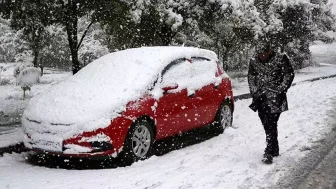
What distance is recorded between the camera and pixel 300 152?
21.6 feet

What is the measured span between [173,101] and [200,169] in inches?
62.2

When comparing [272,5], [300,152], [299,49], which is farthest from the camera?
[299,49]

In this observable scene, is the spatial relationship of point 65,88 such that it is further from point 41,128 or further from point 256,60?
point 256,60

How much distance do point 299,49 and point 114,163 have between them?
100 feet

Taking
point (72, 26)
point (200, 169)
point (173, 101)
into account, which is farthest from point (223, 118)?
point (72, 26)

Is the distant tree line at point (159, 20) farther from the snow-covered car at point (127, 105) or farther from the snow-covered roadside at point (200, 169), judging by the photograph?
the snow-covered roadside at point (200, 169)

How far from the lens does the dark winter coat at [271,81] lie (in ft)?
19.5

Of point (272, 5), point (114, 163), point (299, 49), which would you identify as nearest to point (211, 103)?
point (114, 163)

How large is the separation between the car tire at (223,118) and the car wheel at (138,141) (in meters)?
2.13

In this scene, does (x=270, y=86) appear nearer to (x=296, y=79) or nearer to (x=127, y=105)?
(x=127, y=105)

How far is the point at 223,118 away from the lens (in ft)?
27.7

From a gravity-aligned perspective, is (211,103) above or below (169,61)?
below

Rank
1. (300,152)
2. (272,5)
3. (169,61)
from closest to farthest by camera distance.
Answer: (300,152) < (169,61) < (272,5)

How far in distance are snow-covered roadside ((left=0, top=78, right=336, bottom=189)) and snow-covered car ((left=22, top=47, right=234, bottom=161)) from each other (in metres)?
0.35
